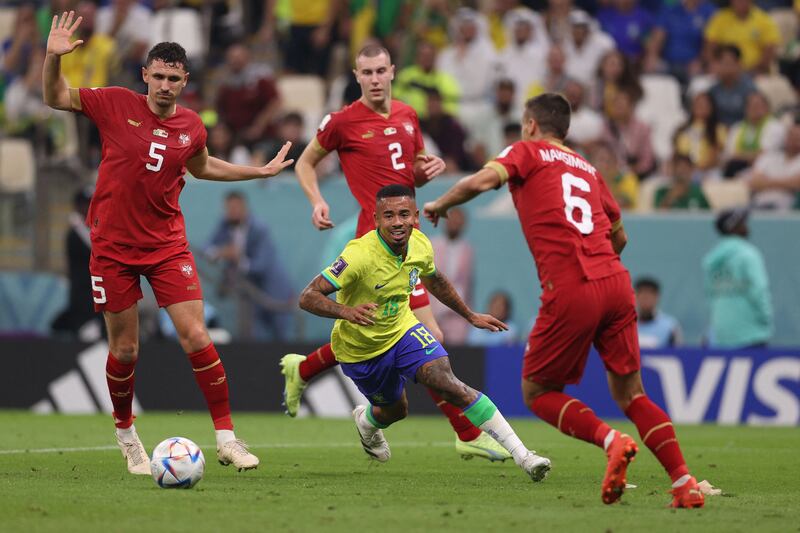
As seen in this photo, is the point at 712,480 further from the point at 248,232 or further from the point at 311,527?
the point at 248,232

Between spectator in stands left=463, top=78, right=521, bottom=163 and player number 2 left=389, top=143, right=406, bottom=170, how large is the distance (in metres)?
8.15

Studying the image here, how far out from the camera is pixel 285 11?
2202 cm

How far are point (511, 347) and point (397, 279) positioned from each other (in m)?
7.32

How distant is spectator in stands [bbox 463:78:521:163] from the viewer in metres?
19.1

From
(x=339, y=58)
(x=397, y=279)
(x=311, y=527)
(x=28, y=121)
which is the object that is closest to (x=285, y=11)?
(x=339, y=58)

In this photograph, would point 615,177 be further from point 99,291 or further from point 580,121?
point 99,291

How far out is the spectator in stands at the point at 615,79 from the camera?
19281 mm

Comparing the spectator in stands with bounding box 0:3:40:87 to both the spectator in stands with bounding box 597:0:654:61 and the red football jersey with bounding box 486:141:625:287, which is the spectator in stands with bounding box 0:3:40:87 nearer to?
the spectator in stands with bounding box 597:0:654:61

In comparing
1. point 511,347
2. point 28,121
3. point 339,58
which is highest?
point 339,58

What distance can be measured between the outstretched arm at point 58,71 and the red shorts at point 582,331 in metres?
3.29

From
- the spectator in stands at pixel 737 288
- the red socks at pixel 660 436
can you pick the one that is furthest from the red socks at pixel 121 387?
the spectator in stands at pixel 737 288

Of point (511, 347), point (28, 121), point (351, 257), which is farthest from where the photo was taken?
point (28, 121)

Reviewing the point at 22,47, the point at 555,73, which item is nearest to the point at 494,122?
the point at 555,73

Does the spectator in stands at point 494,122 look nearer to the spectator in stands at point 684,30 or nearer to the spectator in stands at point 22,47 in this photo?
the spectator in stands at point 684,30
